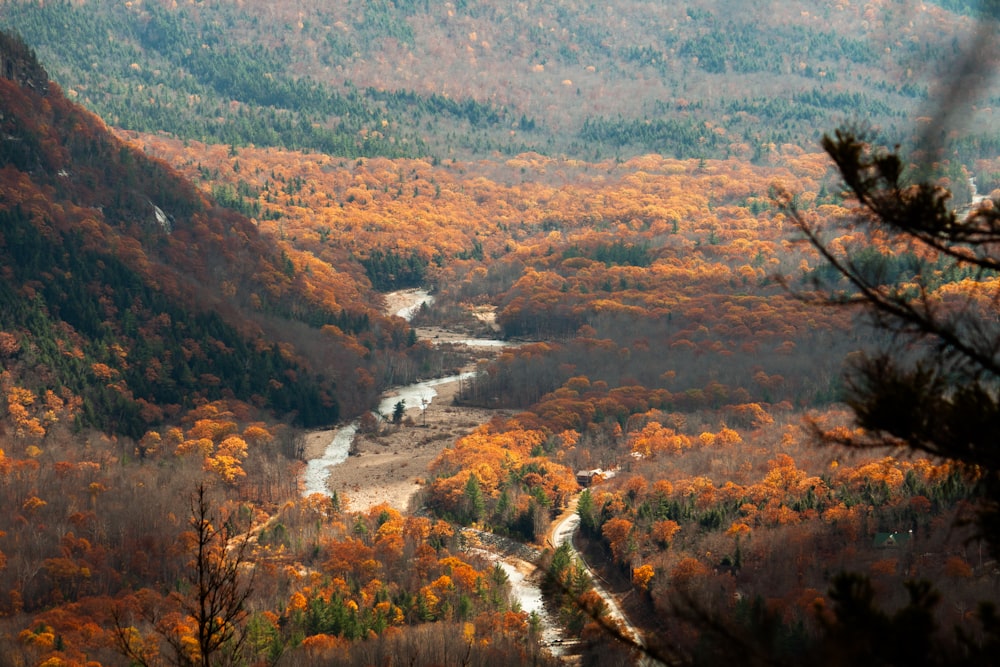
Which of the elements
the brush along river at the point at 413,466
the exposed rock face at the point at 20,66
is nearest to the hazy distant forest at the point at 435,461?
the exposed rock face at the point at 20,66

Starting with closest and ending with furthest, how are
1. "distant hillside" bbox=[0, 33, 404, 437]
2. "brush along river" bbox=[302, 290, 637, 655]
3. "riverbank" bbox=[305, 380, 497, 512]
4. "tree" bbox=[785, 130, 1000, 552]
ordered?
1. "tree" bbox=[785, 130, 1000, 552]
2. "brush along river" bbox=[302, 290, 637, 655]
3. "riverbank" bbox=[305, 380, 497, 512]
4. "distant hillside" bbox=[0, 33, 404, 437]

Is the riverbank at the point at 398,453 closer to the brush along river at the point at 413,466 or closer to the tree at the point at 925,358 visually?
the brush along river at the point at 413,466

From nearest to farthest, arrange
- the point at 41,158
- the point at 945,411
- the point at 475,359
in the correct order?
the point at 945,411, the point at 41,158, the point at 475,359

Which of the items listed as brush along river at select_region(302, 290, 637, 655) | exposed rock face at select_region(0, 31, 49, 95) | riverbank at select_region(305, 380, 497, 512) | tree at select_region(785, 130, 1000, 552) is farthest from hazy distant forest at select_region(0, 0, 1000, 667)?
riverbank at select_region(305, 380, 497, 512)

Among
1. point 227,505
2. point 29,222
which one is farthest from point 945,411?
point 29,222

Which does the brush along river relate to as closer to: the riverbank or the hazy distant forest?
the riverbank

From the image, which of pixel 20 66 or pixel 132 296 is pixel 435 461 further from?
pixel 20 66

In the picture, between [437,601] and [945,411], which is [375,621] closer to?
[437,601]
